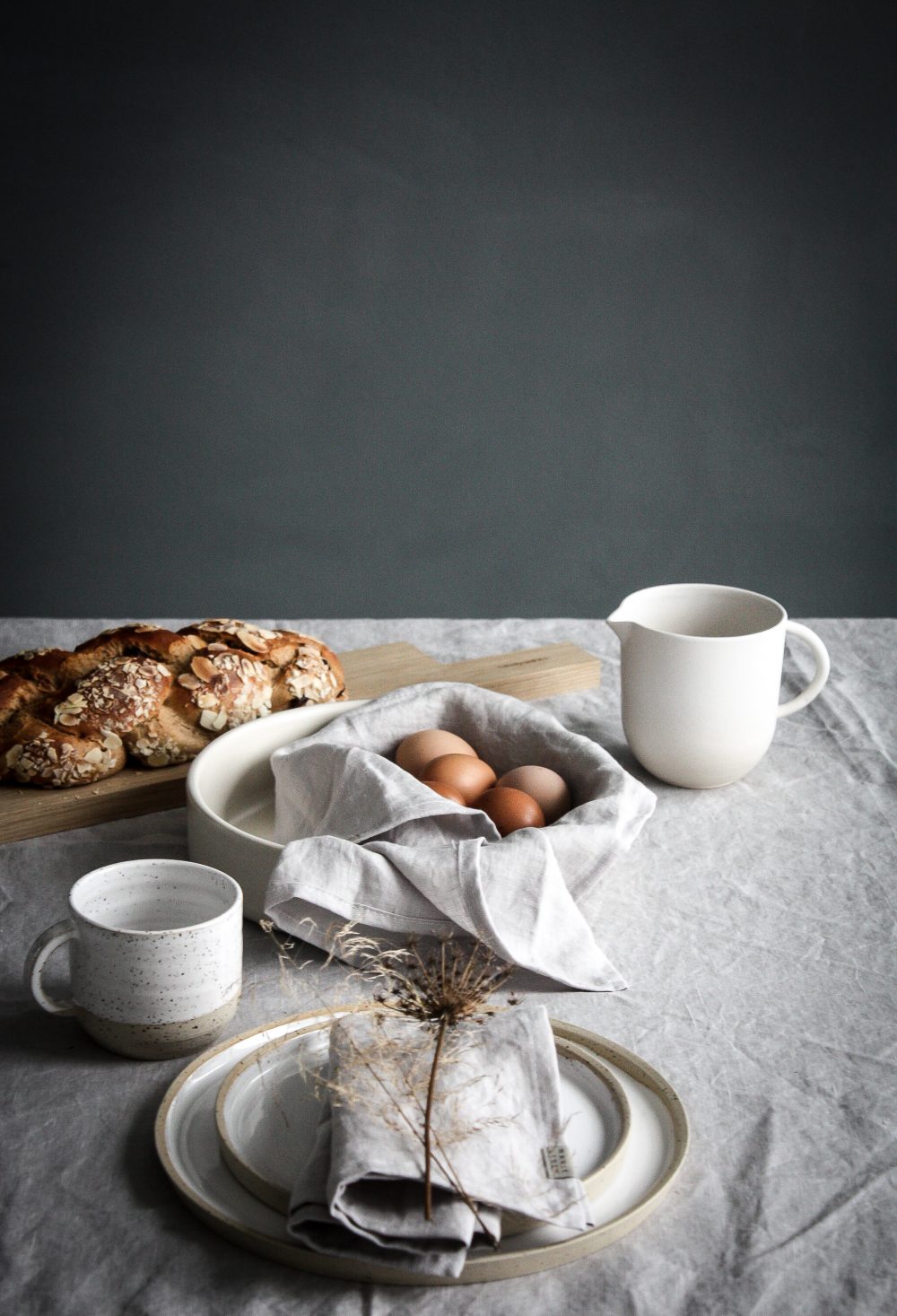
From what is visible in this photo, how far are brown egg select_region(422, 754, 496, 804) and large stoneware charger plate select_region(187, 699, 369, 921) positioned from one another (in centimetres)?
16

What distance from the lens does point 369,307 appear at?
7.43 feet

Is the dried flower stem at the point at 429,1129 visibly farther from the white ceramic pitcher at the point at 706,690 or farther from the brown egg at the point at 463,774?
the white ceramic pitcher at the point at 706,690

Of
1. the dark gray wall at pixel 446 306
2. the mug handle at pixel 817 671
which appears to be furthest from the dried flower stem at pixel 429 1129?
the dark gray wall at pixel 446 306

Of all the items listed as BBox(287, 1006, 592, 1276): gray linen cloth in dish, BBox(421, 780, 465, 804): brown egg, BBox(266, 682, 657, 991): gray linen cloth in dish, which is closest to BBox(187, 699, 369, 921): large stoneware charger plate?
BBox(266, 682, 657, 991): gray linen cloth in dish

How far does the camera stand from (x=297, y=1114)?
2.19ft

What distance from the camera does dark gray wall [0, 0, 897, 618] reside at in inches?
83.5

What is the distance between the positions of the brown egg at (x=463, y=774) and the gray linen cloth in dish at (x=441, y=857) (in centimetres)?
6

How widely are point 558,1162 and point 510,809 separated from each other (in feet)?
1.29

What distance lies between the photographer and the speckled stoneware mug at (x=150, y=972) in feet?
2.35

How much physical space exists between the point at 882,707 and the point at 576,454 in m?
1.09

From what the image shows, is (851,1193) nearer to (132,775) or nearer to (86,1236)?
(86,1236)

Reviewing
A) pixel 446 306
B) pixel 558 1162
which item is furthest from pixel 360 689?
pixel 446 306

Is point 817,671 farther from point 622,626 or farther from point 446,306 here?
point 446,306

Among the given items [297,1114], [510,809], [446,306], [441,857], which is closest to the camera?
[297,1114]
